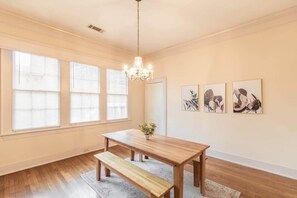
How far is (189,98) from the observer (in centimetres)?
407

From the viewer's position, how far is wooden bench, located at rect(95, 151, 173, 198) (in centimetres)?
159

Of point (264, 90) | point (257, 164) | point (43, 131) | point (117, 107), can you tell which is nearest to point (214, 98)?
point (264, 90)

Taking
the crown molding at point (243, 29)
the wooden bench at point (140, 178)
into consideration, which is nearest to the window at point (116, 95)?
the crown molding at point (243, 29)

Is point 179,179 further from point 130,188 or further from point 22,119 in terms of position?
point 22,119

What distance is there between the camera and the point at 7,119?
106 inches

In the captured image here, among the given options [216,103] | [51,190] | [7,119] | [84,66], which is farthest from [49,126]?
[216,103]

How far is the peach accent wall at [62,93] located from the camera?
2.69m

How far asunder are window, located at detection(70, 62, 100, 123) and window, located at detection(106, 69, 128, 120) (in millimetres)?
400

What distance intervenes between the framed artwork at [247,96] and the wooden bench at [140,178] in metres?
2.50

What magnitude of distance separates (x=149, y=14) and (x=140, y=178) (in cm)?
285

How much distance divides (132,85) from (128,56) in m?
1.00

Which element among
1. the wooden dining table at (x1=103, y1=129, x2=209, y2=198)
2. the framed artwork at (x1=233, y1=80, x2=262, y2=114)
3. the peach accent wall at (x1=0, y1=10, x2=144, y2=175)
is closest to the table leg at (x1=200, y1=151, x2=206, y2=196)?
the wooden dining table at (x1=103, y1=129, x2=209, y2=198)

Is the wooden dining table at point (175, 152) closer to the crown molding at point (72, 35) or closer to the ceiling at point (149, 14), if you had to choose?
the ceiling at point (149, 14)

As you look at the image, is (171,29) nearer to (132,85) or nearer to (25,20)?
(132,85)
